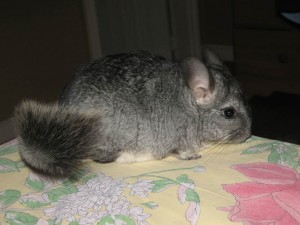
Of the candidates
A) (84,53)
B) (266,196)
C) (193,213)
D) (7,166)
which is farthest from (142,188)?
(84,53)

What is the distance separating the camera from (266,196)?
2.93 ft

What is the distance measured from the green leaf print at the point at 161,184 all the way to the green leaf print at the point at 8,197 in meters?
0.32

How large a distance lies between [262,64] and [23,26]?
1.25m

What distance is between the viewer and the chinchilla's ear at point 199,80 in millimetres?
1016

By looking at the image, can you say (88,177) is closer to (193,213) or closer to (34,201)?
(34,201)

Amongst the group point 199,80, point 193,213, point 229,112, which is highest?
point 199,80

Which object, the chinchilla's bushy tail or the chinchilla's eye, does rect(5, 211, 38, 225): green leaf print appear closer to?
the chinchilla's bushy tail

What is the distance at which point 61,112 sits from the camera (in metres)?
0.99

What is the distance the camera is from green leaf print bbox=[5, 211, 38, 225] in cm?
89

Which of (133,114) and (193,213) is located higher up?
(133,114)

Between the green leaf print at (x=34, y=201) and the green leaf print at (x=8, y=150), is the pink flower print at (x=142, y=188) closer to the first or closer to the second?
the green leaf print at (x=34, y=201)

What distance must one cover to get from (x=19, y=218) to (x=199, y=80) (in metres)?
0.52

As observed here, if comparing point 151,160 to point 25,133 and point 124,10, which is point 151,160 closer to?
point 25,133

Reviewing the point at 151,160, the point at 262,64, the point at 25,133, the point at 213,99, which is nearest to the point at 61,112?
the point at 25,133
